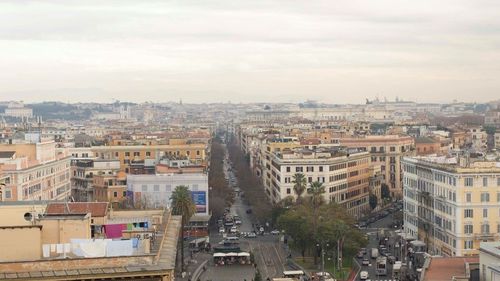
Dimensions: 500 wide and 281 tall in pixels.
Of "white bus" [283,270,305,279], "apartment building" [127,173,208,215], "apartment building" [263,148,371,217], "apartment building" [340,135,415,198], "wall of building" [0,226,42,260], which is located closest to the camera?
"wall of building" [0,226,42,260]

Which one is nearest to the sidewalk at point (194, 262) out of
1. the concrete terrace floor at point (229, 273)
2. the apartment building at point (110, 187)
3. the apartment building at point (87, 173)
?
the concrete terrace floor at point (229, 273)

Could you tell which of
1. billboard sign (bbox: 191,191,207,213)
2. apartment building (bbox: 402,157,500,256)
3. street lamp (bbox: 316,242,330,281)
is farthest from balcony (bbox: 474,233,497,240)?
billboard sign (bbox: 191,191,207,213)

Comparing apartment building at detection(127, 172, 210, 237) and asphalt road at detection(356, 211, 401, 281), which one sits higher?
apartment building at detection(127, 172, 210, 237)

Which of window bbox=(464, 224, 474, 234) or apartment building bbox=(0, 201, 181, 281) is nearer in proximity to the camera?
apartment building bbox=(0, 201, 181, 281)

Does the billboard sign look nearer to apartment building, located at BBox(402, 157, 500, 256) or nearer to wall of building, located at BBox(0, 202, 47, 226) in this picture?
apartment building, located at BBox(402, 157, 500, 256)

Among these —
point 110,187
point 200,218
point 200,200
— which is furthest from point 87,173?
point 200,218

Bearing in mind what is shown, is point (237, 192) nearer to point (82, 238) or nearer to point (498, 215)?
point (498, 215)

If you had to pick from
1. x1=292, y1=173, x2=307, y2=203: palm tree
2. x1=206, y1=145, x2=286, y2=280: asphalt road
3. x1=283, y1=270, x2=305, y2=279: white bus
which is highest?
x1=292, y1=173, x2=307, y2=203: palm tree
